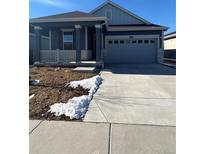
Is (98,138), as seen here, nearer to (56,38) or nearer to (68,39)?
(68,39)


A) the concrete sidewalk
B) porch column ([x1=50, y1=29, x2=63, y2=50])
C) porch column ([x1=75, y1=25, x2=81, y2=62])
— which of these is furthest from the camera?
porch column ([x1=50, y1=29, x2=63, y2=50])

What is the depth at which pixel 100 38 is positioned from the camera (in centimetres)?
1450

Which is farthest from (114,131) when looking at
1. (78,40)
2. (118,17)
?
(118,17)

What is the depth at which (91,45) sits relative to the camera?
18984mm

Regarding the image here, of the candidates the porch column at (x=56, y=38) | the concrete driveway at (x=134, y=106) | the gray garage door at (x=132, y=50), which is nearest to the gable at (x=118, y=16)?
the gray garage door at (x=132, y=50)

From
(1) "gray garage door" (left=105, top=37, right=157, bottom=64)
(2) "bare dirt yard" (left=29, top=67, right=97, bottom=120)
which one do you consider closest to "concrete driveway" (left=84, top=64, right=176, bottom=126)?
(2) "bare dirt yard" (left=29, top=67, right=97, bottom=120)

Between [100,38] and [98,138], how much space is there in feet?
37.9

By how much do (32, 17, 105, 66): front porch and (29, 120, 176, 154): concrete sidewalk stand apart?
10.1 meters

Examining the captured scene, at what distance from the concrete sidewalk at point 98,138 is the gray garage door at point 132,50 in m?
16.2

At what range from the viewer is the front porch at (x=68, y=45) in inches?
559

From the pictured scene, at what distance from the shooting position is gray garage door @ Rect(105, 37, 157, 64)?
19.9 m

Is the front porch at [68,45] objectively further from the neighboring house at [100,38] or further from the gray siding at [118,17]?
the gray siding at [118,17]

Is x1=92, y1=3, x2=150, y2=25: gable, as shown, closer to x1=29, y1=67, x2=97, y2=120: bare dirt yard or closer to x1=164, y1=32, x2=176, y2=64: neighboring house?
x1=164, y1=32, x2=176, y2=64: neighboring house
